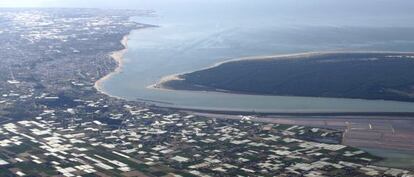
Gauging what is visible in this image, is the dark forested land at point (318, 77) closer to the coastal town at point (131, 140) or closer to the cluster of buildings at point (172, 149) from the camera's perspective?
the coastal town at point (131, 140)

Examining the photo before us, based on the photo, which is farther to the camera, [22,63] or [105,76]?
[22,63]

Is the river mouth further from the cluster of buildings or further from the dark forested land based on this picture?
the cluster of buildings

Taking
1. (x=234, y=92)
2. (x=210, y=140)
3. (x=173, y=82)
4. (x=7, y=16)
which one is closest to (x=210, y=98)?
(x=234, y=92)

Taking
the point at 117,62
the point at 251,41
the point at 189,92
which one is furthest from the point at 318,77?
the point at 251,41

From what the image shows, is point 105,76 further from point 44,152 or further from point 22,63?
point 44,152

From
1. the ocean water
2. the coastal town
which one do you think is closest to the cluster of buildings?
the coastal town

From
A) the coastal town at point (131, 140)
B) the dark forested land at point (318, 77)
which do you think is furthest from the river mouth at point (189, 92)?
the coastal town at point (131, 140)
